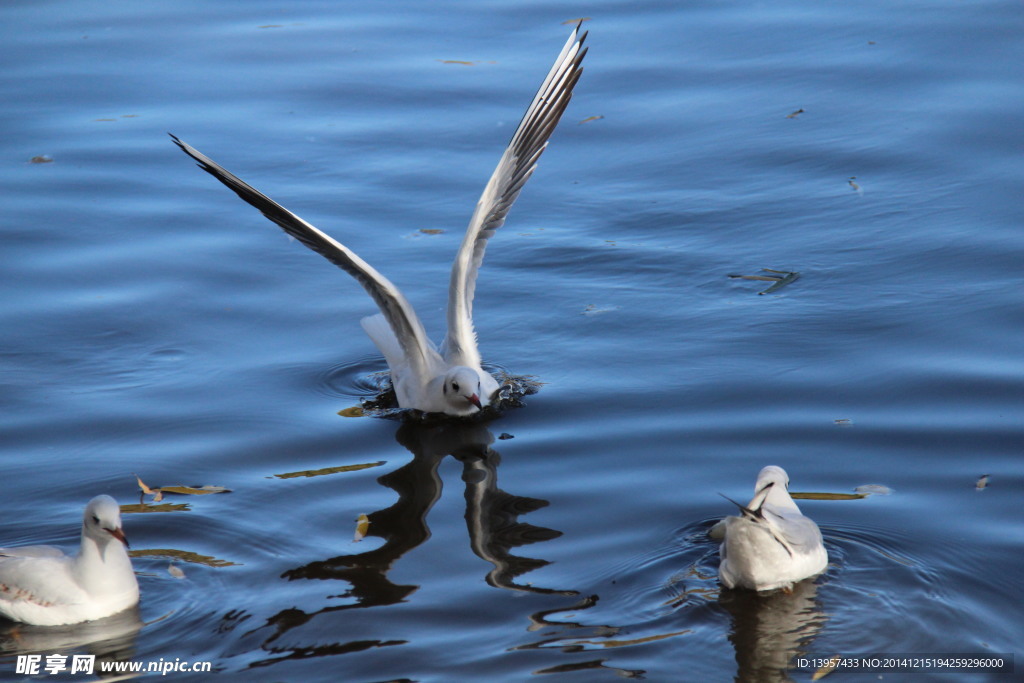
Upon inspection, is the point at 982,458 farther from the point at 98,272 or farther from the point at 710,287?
the point at 98,272

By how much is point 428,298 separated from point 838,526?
3741 mm

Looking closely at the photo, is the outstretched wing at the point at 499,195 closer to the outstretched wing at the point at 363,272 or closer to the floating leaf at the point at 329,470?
the outstretched wing at the point at 363,272

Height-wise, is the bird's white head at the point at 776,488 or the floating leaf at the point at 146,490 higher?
the bird's white head at the point at 776,488

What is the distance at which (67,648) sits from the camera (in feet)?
16.2

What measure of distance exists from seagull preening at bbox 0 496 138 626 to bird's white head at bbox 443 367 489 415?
2.32m

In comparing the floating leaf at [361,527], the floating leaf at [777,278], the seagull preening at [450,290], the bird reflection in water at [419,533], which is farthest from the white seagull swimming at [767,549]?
the floating leaf at [777,278]

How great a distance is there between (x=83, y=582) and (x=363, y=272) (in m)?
2.70

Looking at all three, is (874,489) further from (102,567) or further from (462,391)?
(102,567)

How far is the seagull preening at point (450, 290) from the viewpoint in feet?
23.2

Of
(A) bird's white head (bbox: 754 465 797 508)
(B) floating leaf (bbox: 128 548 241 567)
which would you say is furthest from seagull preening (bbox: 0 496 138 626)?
(A) bird's white head (bbox: 754 465 797 508)

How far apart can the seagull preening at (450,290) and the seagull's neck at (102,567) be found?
2.36m

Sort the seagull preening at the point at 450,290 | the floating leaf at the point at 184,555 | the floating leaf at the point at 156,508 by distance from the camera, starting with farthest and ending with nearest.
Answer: the seagull preening at the point at 450,290 → the floating leaf at the point at 156,508 → the floating leaf at the point at 184,555

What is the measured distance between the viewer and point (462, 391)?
7.00m

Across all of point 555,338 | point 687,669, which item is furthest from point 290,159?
point 687,669
